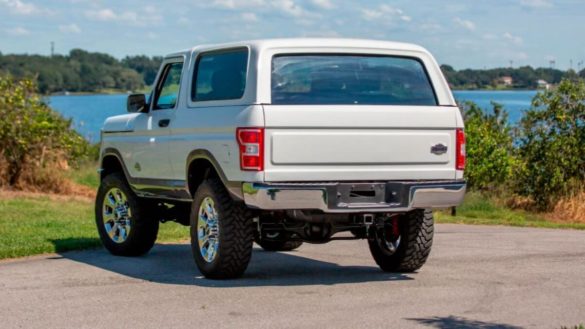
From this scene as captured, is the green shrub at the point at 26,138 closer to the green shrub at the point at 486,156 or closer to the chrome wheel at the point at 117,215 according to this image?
the green shrub at the point at 486,156

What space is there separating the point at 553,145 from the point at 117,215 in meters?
11.6

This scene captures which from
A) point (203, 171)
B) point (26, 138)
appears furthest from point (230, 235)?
point (26, 138)

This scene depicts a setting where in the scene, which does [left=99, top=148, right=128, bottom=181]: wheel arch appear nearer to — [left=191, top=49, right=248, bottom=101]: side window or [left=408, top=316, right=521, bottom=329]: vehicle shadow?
[left=191, top=49, right=248, bottom=101]: side window

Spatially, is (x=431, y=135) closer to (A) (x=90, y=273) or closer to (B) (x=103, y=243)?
(A) (x=90, y=273)

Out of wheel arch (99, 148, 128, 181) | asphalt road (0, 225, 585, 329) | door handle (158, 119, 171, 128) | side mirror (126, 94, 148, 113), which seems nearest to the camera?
asphalt road (0, 225, 585, 329)

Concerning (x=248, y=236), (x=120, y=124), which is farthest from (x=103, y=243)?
(x=248, y=236)

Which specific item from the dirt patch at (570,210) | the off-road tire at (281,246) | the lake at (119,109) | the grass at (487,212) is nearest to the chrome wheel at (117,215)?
the off-road tire at (281,246)

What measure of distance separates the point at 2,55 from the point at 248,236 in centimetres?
9298

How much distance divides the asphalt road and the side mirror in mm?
1584

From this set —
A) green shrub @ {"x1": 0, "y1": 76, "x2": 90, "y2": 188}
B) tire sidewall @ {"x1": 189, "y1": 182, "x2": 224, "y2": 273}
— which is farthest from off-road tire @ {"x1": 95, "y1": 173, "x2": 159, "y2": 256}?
green shrub @ {"x1": 0, "y1": 76, "x2": 90, "y2": 188}

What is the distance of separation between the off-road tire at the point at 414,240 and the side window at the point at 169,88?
2.56 meters

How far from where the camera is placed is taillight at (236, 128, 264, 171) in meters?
Result: 9.58

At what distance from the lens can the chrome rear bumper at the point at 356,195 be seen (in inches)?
379

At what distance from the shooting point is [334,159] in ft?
32.3
